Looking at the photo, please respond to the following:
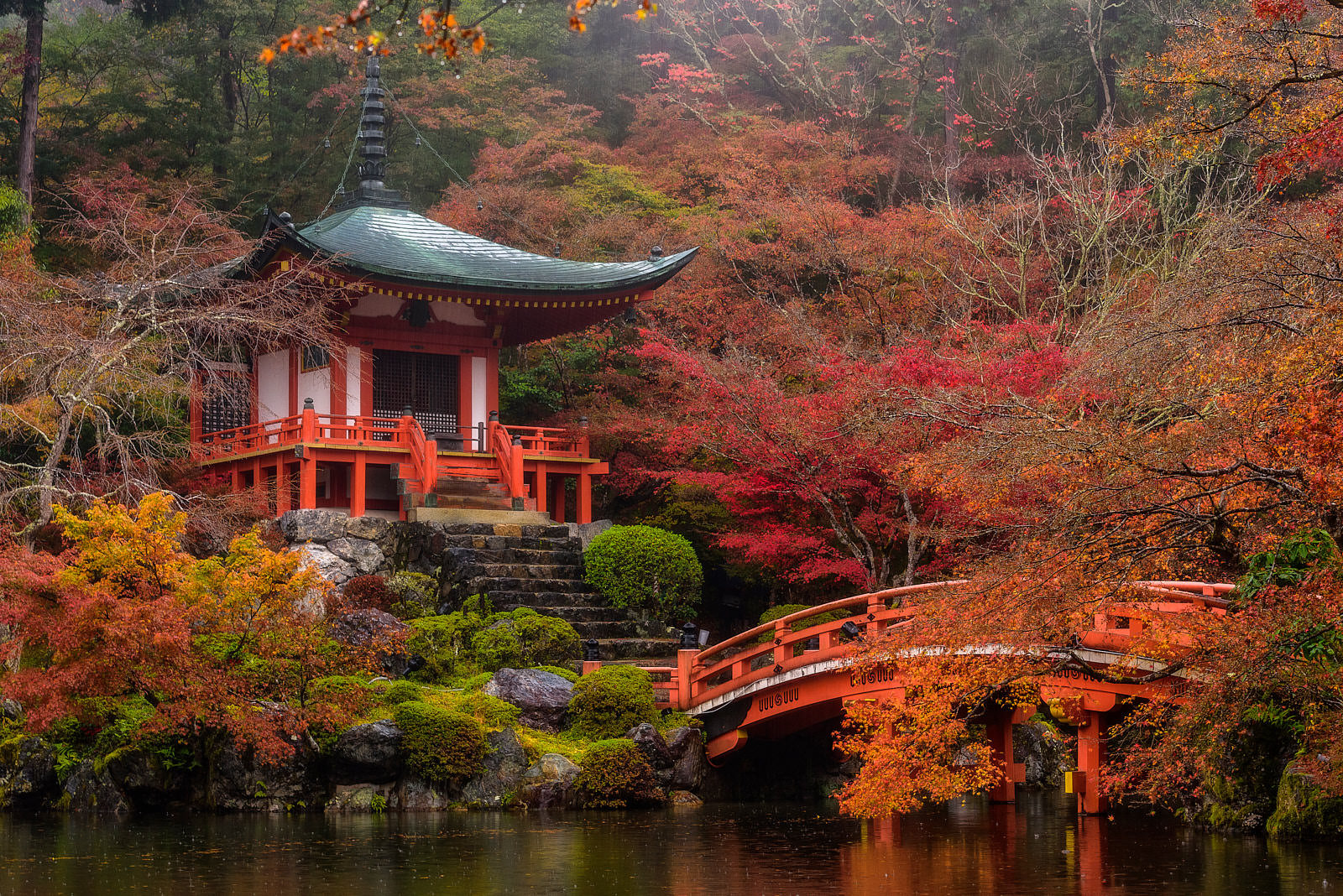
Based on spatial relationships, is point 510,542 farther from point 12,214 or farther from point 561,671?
point 12,214

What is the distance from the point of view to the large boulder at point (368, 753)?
51.4 feet

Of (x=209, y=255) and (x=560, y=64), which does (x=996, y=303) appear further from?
(x=560, y=64)

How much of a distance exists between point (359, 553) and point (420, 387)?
13.5 ft

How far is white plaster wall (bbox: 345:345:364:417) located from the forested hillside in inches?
51.0

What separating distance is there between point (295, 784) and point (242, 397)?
10.3 meters

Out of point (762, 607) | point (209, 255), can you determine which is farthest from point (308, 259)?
point (762, 607)

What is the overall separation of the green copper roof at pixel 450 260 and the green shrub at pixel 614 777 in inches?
347

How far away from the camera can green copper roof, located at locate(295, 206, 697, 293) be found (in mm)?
22609

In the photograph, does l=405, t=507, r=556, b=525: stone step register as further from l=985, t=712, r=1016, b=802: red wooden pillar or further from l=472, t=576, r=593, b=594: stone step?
l=985, t=712, r=1016, b=802: red wooden pillar

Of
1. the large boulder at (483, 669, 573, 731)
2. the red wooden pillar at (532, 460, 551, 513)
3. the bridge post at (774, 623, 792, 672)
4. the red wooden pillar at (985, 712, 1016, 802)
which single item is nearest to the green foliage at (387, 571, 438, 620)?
the large boulder at (483, 669, 573, 731)

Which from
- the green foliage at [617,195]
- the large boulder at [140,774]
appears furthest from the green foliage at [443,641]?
the green foliage at [617,195]

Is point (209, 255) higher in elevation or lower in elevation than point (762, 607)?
higher

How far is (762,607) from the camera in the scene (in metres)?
25.0

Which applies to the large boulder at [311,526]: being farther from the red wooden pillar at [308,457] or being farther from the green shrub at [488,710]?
the green shrub at [488,710]
